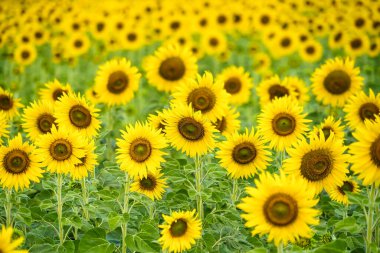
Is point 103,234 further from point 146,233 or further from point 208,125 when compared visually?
point 208,125

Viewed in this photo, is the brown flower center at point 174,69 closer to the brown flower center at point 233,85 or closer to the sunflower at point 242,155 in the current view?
the brown flower center at point 233,85

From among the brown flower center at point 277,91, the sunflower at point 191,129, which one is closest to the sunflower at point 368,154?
the sunflower at point 191,129

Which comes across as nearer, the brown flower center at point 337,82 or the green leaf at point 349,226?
the green leaf at point 349,226

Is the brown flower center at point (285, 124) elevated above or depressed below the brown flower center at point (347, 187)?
above

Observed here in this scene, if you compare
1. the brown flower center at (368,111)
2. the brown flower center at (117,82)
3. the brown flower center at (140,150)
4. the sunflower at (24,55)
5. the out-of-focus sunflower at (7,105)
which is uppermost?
the sunflower at (24,55)

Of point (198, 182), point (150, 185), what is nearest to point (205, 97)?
point (198, 182)

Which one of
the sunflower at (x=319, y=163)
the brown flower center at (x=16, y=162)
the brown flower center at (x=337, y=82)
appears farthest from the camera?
the brown flower center at (x=337, y=82)

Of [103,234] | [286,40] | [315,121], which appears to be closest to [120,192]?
[103,234]

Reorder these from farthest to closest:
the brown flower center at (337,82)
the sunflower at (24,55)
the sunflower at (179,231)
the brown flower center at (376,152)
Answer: the sunflower at (24,55) → the brown flower center at (337,82) → the sunflower at (179,231) → the brown flower center at (376,152)
